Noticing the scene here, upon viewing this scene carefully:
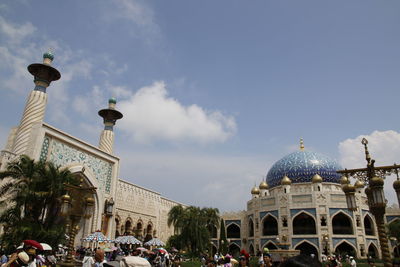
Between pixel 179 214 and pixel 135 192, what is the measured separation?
15.9ft

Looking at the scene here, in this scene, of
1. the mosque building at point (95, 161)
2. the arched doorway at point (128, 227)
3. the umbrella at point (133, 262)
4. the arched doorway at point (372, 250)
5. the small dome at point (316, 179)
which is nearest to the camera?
the umbrella at point (133, 262)

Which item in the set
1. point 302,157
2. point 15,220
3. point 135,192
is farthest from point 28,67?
point 302,157

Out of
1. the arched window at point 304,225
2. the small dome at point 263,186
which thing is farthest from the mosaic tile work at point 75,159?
the arched window at point 304,225

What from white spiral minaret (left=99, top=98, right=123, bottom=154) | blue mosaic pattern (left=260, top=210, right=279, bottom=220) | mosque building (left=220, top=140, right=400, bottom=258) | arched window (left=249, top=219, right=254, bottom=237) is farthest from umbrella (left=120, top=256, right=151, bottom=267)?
arched window (left=249, top=219, right=254, bottom=237)

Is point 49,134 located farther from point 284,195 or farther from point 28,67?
point 284,195

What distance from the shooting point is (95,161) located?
24.2m

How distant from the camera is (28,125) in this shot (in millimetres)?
19500

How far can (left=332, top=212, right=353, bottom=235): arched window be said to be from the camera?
101 ft

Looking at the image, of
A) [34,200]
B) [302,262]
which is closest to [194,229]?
[34,200]

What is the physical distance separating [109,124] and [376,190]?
24.0 m

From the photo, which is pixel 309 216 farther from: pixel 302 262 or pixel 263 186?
pixel 302 262

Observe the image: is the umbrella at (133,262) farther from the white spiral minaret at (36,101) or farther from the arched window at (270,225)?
the arched window at (270,225)

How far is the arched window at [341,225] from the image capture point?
30.9 m

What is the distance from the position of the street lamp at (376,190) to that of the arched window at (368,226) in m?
27.4
